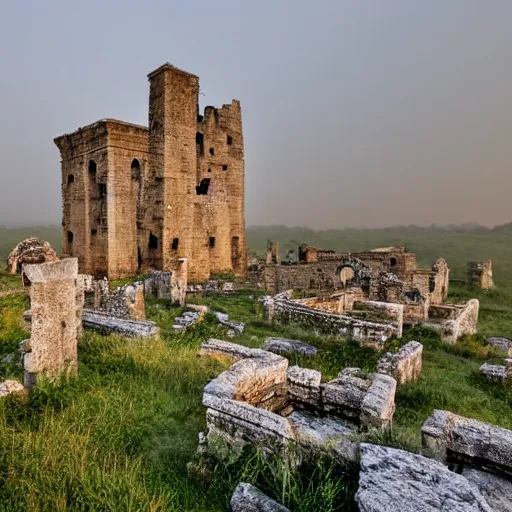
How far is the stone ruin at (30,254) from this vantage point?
14.9 meters

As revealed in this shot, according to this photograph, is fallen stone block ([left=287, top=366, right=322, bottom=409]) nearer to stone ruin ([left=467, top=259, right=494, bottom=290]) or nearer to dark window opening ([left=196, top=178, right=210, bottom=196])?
dark window opening ([left=196, top=178, right=210, bottom=196])

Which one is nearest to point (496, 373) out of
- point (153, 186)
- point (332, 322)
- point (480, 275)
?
point (332, 322)

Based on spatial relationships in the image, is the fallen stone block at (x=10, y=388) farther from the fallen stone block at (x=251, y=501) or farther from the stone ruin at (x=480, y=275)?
the stone ruin at (x=480, y=275)

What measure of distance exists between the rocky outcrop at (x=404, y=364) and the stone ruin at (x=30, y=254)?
1309cm

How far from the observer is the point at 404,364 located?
6820mm

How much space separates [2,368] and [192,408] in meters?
3.31

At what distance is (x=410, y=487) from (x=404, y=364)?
4800 mm

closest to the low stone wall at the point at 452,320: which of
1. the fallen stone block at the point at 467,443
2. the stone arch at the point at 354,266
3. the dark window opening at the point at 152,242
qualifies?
the stone arch at the point at 354,266

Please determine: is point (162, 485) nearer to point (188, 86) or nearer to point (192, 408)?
point (192, 408)

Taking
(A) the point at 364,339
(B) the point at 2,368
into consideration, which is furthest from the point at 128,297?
(A) the point at 364,339

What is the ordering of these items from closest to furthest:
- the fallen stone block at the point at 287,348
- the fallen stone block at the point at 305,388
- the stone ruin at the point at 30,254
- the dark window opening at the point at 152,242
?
the fallen stone block at the point at 305,388 → the fallen stone block at the point at 287,348 → the stone ruin at the point at 30,254 → the dark window opening at the point at 152,242

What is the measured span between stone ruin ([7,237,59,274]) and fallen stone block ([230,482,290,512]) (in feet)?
46.3

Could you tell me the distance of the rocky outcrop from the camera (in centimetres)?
651

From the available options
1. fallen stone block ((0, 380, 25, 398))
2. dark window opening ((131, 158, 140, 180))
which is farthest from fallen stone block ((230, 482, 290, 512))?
dark window opening ((131, 158, 140, 180))
